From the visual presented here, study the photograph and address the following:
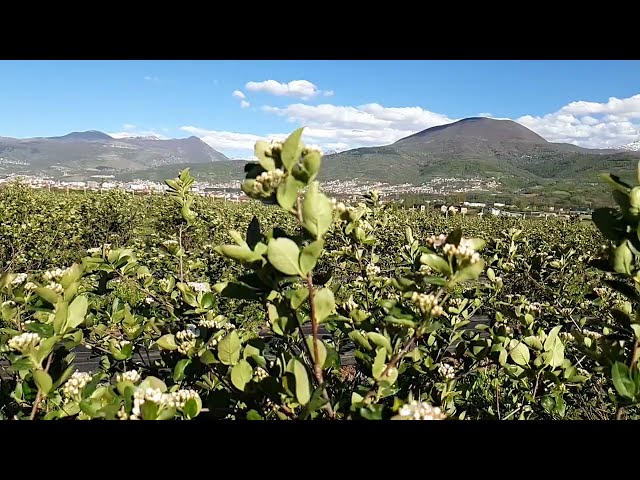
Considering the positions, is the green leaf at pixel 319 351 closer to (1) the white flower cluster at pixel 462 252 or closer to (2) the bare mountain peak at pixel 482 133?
(1) the white flower cluster at pixel 462 252

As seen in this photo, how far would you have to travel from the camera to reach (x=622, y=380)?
847mm

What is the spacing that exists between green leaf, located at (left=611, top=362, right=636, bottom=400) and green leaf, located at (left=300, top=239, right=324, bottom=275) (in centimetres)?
56

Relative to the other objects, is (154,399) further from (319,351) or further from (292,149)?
(292,149)

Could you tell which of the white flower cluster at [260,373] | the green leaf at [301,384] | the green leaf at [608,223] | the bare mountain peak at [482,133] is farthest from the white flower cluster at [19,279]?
the bare mountain peak at [482,133]

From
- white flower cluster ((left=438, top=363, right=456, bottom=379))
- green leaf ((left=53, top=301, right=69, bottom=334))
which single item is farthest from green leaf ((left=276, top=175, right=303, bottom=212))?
white flower cluster ((left=438, top=363, right=456, bottom=379))

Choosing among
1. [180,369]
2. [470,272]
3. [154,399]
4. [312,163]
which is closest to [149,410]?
[154,399]

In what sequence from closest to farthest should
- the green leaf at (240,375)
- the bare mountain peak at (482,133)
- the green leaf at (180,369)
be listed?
the green leaf at (240,375)
the green leaf at (180,369)
the bare mountain peak at (482,133)

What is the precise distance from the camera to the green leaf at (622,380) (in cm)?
84

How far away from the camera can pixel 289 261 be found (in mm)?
826

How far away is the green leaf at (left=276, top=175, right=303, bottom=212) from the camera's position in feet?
2.77

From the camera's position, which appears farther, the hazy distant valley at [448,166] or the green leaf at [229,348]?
the hazy distant valley at [448,166]

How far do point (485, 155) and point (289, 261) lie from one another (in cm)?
15552
